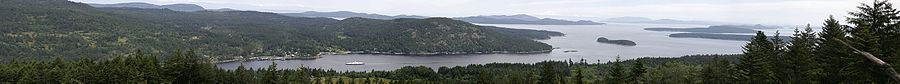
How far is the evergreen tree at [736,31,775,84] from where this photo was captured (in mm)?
32344

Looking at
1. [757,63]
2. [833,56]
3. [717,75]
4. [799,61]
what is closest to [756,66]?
[757,63]

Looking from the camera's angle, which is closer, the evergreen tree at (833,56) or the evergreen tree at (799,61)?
the evergreen tree at (833,56)

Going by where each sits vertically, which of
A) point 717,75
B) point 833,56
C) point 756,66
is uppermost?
point 833,56

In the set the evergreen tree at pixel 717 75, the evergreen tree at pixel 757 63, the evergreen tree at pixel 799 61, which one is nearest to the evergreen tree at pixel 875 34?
the evergreen tree at pixel 799 61

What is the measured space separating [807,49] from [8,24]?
163m

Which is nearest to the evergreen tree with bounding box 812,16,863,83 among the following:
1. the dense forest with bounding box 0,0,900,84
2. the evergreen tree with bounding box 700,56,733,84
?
the dense forest with bounding box 0,0,900,84

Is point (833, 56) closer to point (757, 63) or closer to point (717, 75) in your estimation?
point (757, 63)

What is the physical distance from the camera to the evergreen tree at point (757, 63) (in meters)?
32.3

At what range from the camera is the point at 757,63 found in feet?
108

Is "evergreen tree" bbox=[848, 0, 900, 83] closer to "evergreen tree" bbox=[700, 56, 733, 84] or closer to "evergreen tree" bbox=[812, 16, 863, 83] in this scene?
"evergreen tree" bbox=[812, 16, 863, 83]

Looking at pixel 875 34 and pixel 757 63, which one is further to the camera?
pixel 757 63

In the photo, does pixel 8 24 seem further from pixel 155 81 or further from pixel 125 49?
pixel 155 81

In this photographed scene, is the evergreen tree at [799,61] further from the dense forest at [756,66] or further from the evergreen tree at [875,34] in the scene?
the evergreen tree at [875,34]

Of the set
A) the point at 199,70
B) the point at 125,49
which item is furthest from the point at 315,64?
the point at 199,70
